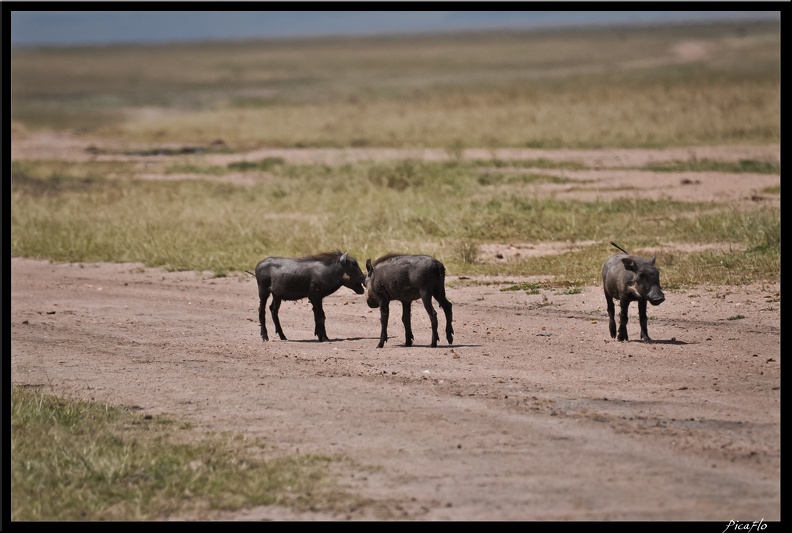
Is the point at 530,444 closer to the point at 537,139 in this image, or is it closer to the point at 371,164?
the point at 371,164

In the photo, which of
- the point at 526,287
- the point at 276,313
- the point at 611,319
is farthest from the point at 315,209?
the point at 611,319

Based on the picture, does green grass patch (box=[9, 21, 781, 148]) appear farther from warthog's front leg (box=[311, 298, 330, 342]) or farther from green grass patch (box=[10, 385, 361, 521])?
green grass patch (box=[10, 385, 361, 521])

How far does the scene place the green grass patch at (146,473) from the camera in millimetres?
7153

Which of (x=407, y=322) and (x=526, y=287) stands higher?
(x=407, y=322)

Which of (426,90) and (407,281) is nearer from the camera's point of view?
(407,281)

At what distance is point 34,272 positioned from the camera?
17.4 m

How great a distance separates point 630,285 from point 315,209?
11.0 m

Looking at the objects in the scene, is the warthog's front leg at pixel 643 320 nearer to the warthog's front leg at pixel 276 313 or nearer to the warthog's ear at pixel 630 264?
the warthog's ear at pixel 630 264

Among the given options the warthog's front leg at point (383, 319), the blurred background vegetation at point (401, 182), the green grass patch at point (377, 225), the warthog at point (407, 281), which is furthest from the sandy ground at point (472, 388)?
the blurred background vegetation at point (401, 182)

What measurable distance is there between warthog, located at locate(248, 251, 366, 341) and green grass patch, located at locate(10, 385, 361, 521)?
265cm

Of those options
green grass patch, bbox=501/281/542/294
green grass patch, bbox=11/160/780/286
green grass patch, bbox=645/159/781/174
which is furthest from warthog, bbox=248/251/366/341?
green grass patch, bbox=645/159/781/174

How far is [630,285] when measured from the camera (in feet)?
35.7

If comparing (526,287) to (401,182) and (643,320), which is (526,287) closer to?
(643,320)

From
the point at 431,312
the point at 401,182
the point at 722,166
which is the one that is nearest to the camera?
the point at 431,312
